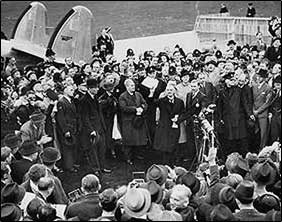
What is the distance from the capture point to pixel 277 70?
9539 mm

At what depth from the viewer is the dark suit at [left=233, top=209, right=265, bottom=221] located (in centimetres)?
474

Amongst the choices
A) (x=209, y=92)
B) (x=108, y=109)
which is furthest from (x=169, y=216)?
(x=209, y=92)

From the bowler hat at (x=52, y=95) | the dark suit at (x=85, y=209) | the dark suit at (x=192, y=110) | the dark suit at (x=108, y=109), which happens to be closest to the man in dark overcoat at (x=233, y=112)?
the dark suit at (x=192, y=110)

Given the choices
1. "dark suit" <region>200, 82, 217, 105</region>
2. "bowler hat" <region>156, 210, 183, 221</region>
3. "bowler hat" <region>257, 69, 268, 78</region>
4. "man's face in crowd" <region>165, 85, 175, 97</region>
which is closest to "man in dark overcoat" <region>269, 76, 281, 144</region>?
"bowler hat" <region>257, 69, 268, 78</region>

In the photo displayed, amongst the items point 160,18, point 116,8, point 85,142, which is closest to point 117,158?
point 85,142

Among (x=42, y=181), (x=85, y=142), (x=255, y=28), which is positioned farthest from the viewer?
(x=255, y=28)

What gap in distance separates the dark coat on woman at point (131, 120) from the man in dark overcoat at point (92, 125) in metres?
0.37

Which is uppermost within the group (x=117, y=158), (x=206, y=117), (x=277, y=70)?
(x=277, y=70)

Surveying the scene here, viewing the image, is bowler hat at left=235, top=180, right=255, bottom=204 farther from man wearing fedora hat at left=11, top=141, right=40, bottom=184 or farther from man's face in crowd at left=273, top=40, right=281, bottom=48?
man's face in crowd at left=273, top=40, right=281, bottom=48

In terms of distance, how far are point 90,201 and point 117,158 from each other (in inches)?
187

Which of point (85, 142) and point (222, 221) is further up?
point (222, 221)

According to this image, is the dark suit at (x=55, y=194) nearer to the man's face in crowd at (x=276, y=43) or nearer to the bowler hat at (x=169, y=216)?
the bowler hat at (x=169, y=216)

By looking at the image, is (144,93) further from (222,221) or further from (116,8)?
(116,8)

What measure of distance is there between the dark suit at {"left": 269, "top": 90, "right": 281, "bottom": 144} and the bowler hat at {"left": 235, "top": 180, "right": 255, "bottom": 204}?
4336 mm
